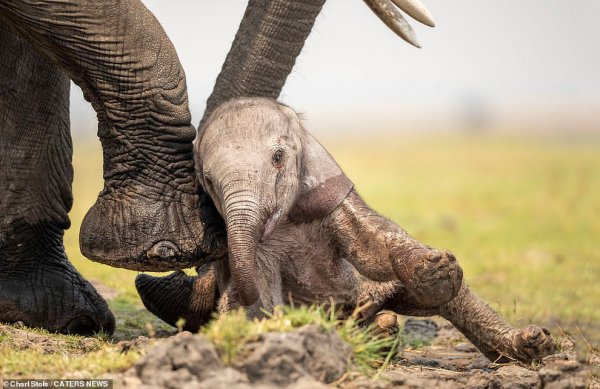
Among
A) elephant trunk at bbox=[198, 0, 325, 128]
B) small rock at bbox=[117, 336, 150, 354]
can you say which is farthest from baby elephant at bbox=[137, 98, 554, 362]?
small rock at bbox=[117, 336, 150, 354]

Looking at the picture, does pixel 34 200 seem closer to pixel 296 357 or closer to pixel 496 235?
pixel 296 357

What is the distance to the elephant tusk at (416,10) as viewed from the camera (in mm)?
7043

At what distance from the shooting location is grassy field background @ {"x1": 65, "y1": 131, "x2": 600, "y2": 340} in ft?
34.2

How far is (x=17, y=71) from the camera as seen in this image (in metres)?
7.57

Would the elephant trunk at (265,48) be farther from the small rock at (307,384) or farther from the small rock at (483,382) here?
the small rock at (307,384)

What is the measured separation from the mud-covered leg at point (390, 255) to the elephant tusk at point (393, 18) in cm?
104

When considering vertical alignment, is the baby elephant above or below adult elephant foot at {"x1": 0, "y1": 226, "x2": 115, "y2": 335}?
above

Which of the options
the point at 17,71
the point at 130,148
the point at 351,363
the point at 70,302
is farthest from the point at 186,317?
the point at 351,363

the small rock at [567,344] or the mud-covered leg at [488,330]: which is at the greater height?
the mud-covered leg at [488,330]

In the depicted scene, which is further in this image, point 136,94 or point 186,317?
point 186,317

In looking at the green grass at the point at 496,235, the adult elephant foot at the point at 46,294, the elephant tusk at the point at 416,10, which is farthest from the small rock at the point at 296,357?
the adult elephant foot at the point at 46,294

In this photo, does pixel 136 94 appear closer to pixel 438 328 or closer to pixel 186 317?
pixel 186 317

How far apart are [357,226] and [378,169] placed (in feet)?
93.7

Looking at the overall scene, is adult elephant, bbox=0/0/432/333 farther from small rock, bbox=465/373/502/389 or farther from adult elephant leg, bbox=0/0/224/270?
small rock, bbox=465/373/502/389
